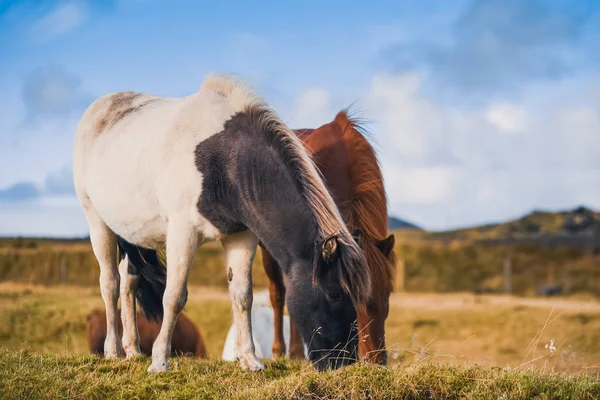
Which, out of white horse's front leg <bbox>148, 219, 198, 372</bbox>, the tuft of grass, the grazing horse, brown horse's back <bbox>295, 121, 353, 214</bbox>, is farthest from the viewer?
brown horse's back <bbox>295, 121, 353, 214</bbox>

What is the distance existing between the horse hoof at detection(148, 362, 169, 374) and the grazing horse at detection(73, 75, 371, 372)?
0.03 feet

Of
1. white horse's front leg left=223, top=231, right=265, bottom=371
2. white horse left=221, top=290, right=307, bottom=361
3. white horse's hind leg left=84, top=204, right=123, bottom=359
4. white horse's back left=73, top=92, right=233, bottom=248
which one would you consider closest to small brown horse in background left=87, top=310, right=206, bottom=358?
white horse left=221, top=290, right=307, bottom=361

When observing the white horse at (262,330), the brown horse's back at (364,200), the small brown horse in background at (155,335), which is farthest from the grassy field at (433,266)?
the brown horse's back at (364,200)

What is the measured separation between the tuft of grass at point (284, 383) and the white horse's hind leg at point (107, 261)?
1054 millimetres

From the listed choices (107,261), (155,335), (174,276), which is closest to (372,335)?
(174,276)

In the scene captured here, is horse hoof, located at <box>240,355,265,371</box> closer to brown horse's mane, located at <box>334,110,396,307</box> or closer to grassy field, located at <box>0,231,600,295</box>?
brown horse's mane, located at <box>334,110,396,307</box>

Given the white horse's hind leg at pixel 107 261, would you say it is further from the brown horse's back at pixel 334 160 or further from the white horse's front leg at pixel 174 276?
the brown horse's back at pixel 334 160

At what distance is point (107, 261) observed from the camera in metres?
7.68

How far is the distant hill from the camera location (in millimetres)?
38250

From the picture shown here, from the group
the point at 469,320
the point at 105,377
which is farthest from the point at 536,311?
the point at 105,377

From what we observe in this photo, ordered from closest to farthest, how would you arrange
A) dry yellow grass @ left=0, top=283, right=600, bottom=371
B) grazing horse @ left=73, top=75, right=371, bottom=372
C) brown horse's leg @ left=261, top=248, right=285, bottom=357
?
grazing horse @ left=73, top=75, right=371, bottom=372 < brown horse's leg @ left=261, top=248, right=285, bottom=357 < dry yellow grass @ left=0, top=283, right=600, bottom=371

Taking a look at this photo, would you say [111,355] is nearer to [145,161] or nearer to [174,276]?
[174,276]

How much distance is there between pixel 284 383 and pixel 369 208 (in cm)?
222

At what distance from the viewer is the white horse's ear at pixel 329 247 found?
Result: 220 inches
